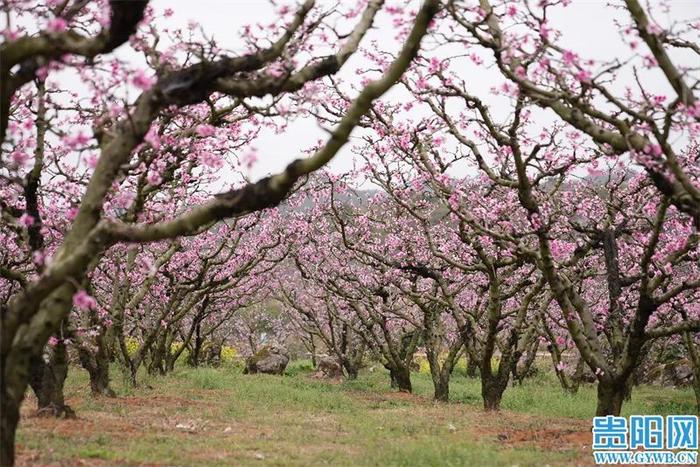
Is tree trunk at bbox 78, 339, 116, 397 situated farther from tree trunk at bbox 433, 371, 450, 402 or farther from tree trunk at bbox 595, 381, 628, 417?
tree trunk at bbox 595, 381, 628, 417

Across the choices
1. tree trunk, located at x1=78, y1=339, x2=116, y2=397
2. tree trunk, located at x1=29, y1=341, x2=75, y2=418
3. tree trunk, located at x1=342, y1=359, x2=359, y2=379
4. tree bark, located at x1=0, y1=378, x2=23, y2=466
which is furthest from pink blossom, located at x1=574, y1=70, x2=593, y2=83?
tree trunk, located at x1=342, y1=359, x2=359, y2=379

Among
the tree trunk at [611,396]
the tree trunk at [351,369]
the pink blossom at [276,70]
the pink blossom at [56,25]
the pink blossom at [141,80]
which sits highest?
the pink blossom at [276,70]

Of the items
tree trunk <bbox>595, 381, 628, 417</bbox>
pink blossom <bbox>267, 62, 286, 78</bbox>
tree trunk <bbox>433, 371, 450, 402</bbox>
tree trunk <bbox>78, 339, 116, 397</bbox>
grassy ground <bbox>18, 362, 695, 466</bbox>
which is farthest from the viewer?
tree trunk <bbox>433, 371, 450, 402</bbox>

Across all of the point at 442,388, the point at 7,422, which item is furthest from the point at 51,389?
the point at 442,388

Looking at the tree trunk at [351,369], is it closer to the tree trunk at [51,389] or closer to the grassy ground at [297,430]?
the grassy ground at [297,430]

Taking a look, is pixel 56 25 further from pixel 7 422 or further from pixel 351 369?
pixel 351 369

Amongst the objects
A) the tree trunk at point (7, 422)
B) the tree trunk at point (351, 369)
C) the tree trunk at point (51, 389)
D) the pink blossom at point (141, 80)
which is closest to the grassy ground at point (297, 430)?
the tree trunk at point (51, 389)

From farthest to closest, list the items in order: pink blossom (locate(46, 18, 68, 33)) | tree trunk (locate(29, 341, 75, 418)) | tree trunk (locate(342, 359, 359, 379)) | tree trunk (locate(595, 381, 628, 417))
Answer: tree trunk (locate(342, 359, 359, 379)) < tree trunk (locate(29, 341, 75, 418)) < tree trunk (locate(595, 381, 628, 417)) < pink blossom (locate(46, 18, 68, 33))

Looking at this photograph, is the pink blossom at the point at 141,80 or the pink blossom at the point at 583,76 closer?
the pink blossom at the point at 141,80

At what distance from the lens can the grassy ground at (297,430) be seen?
28.8ft

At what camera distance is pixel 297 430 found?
1178cm

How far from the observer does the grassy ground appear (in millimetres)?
8781

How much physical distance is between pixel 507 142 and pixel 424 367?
32.9m

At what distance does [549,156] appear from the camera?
45.7 ft
